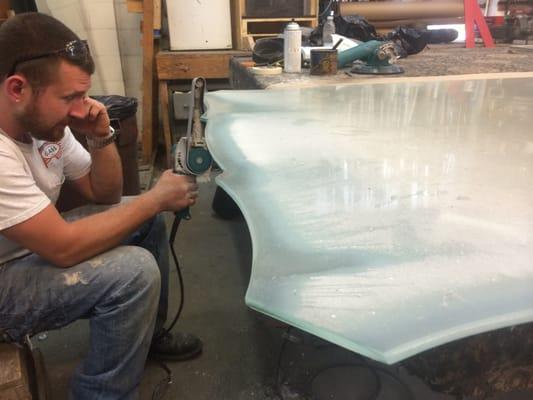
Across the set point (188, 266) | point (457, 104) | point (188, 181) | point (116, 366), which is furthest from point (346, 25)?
point (116, 366)

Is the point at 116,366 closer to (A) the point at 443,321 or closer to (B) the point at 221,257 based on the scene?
(A) the point at 443,321

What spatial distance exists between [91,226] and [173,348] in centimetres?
71

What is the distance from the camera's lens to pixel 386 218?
0.63m

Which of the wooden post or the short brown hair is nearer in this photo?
the short brown hair

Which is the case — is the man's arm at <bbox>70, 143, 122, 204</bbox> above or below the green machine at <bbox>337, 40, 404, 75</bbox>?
below

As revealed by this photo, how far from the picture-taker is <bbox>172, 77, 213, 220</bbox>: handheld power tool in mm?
966

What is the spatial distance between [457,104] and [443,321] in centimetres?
101

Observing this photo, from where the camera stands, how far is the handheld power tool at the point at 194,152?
97 centimetres

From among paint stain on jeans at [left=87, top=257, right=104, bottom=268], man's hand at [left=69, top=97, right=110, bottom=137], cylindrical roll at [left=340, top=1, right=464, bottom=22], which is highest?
cylindrical roll at [left=340, top=1, right=464, bottom=22]

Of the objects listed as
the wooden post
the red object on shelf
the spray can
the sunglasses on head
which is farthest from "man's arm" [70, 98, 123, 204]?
the red object on shelf

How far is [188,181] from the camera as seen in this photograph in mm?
991

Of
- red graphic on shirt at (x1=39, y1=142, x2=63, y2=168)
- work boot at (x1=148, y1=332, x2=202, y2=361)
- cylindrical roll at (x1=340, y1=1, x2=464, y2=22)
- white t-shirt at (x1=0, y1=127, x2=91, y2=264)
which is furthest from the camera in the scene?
cylindrical roll at (x1=340, y1=1, x2=464, y2=22)

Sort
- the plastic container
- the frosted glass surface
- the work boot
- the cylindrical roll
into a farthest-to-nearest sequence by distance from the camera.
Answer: the cylindrical roll
the plastic container
the work boot
the frosted glass surface

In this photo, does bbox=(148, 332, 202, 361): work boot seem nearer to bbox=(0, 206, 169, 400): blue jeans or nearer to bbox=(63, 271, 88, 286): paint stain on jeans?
bbox=(0, 206, 169, 400): blue jeans
